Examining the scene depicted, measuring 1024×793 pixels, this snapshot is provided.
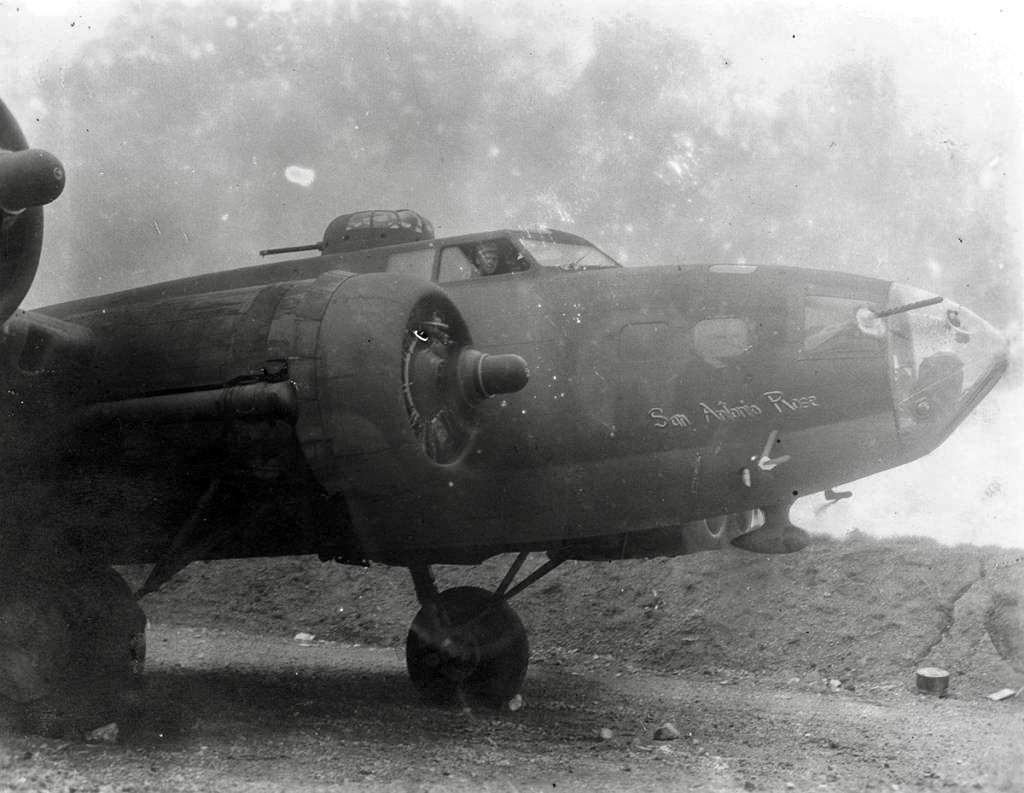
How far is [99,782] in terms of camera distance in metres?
4.63

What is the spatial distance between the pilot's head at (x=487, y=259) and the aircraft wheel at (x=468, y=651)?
8.05 ft

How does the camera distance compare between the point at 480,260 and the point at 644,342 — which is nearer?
the point at 644,342

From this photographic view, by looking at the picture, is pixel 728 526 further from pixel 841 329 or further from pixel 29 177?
pixel 29 177

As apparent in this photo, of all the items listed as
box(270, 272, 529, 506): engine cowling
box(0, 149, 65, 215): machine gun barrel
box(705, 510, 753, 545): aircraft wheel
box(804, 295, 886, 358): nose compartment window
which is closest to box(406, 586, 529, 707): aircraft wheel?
box(705, 510, 753, 545): aircraft wheel

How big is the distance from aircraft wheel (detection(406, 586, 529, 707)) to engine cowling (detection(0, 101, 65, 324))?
11.7ft

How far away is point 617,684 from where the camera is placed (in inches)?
364

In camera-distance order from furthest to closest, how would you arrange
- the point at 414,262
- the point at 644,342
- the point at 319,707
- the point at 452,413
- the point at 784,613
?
the point at 784,613 → the point at 319,707 → the point at 414,262 → the point at 644,342 → the point at 452,413

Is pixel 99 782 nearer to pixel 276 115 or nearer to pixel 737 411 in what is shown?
pixel 737 411

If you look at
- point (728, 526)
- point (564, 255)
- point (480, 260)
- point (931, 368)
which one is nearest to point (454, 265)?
point (480, 260)

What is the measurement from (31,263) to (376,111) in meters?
6.45

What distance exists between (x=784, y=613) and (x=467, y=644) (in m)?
4.15

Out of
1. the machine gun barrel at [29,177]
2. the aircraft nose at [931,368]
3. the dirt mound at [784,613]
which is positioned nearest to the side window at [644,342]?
the aircraft nose at [931,368]

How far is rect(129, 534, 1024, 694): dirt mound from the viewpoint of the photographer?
8.98 m

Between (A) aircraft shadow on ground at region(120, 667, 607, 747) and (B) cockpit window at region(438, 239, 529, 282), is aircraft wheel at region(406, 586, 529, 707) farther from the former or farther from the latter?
(B) cockpit window at region(438, 239, 529, 282)
